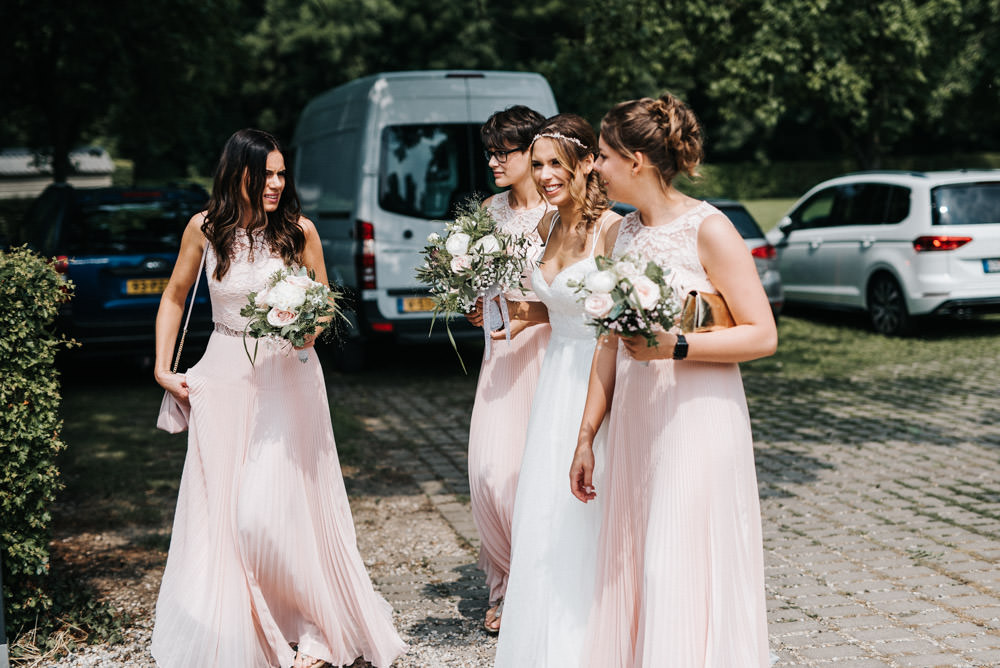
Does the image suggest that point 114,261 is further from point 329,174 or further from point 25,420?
point 25,420

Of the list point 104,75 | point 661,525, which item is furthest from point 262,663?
point 104,75

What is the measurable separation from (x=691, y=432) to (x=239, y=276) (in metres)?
1.89

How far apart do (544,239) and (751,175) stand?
49.9 m

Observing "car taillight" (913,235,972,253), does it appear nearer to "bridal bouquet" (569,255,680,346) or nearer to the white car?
the white car

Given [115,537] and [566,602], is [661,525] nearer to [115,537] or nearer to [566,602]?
[566,602]

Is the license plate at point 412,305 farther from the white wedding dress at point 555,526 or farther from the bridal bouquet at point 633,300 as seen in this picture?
the bridal bouquet at point 633,300

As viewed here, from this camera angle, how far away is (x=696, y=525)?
3205 mm

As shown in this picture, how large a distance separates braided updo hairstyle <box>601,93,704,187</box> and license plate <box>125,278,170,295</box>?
7669 mm

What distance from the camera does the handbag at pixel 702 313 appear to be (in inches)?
123

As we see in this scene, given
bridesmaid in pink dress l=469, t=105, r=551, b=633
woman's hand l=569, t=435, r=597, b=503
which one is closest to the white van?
bridesmaid in pink dress l=469, t=105, r=551, b=633

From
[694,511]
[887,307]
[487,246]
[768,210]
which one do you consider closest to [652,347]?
[694,511]

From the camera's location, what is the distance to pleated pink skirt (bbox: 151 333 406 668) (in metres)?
4.04

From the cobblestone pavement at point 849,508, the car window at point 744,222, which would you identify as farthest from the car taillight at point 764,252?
the cobblestone pavement at point 849,508

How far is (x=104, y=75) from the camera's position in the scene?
17078 millimetres
